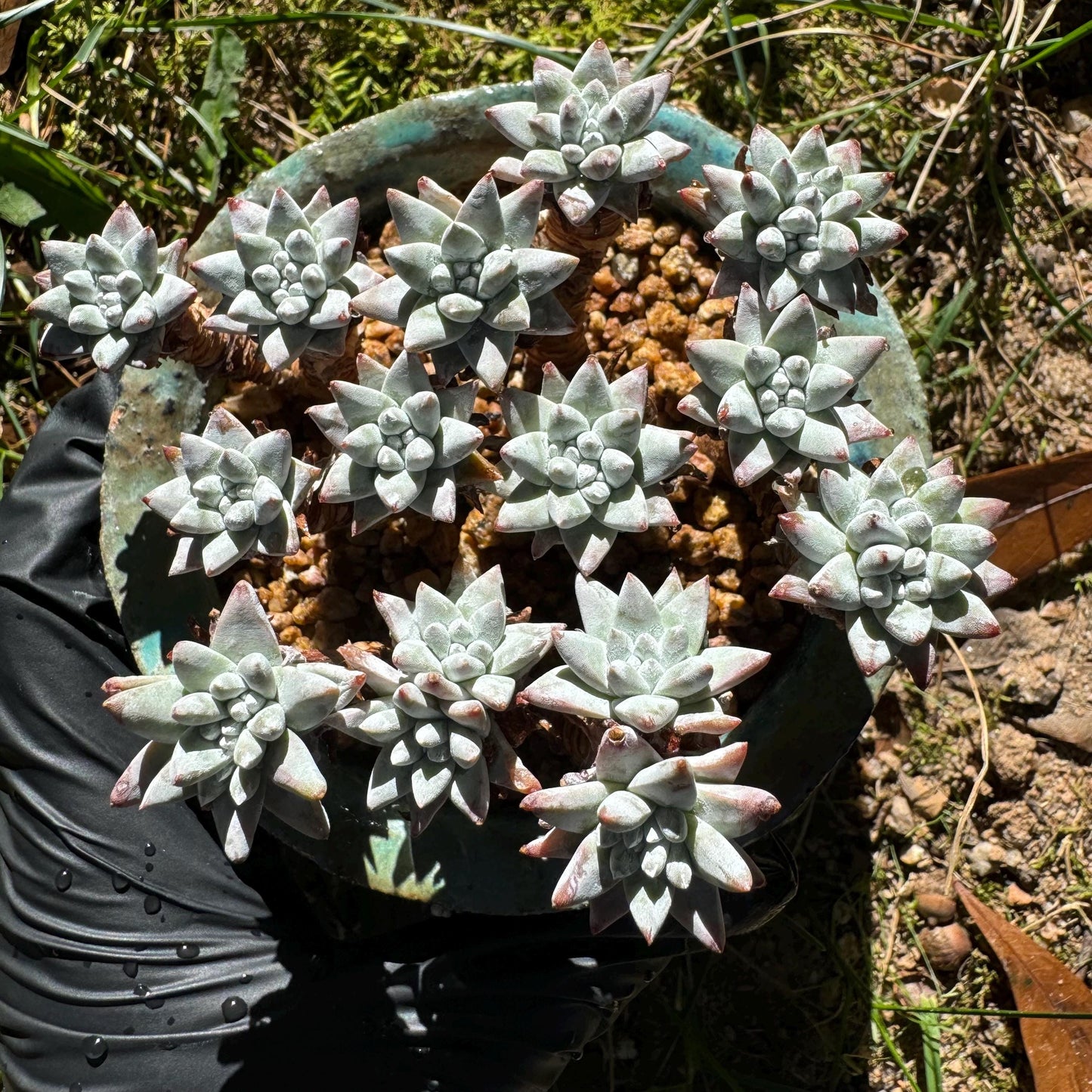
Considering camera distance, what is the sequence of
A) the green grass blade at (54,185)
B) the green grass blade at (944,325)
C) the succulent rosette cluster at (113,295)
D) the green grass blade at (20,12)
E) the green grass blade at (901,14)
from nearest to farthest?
1. the succulent rosette cluster at (113,295)
2. the green grass blade at (20,12)
3. the green grass blade at (901,14)
4. the green grass blade at (54,185)
5. the green grass blade at (944,325)

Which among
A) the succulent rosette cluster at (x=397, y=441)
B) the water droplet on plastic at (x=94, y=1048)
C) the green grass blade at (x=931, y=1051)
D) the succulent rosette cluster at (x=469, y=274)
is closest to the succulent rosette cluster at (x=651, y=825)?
the succulent rosette cluster at (x=397, y=441)

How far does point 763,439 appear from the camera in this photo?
114 centimetres

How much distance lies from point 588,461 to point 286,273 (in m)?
0.38

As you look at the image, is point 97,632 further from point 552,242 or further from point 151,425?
point 552,242

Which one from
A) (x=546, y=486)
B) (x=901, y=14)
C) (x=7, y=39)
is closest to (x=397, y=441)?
(x=546, y=486)

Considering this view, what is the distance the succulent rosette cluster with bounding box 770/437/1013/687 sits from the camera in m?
1.08

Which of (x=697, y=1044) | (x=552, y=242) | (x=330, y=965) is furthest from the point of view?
(x=697, y=1044)

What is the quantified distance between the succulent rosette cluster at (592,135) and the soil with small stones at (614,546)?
0.37 metres

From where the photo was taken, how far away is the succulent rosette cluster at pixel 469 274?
3.51ft

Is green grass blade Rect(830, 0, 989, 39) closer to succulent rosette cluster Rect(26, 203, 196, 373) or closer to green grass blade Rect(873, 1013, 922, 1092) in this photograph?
succulent rosette cluster Rect(26, 203, 196, 373)

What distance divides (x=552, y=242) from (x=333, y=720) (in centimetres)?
62

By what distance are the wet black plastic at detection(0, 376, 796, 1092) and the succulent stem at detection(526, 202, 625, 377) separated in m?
0.80

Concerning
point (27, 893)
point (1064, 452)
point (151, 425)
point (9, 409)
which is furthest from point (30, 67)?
point (1064, 452)

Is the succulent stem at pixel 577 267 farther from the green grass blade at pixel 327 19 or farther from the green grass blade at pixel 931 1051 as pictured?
the green grass blade at pixel 931 1051
